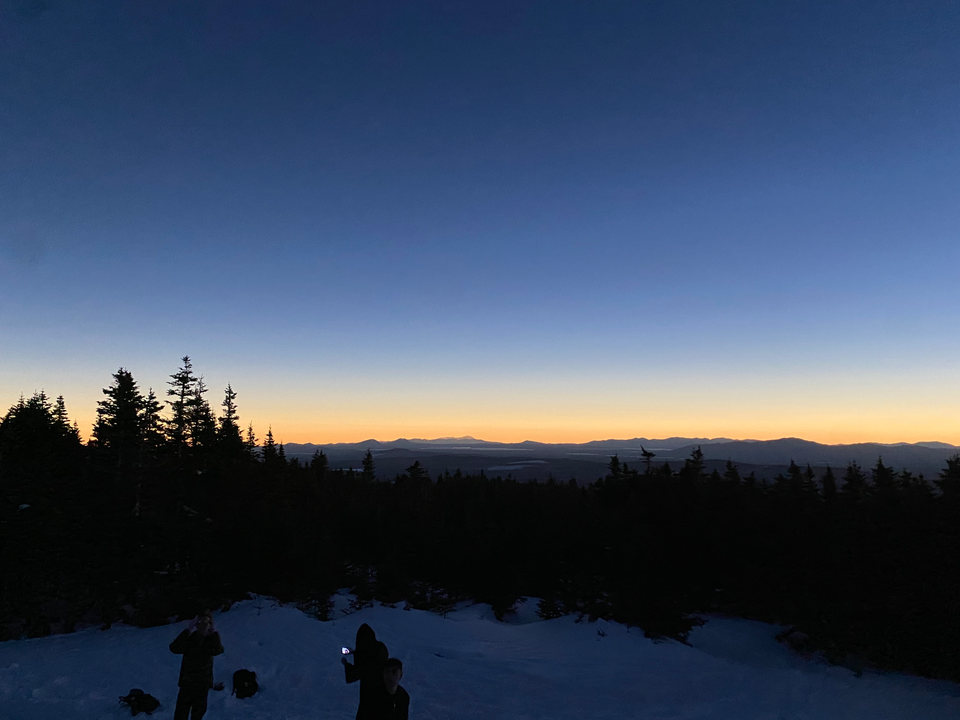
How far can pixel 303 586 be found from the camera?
2836 cm

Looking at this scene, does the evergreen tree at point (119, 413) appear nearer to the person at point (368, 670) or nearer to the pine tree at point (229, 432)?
the pine tree at point (229, 432)

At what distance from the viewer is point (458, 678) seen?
14.6 m

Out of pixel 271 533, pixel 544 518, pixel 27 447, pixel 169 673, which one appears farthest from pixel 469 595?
pixel 27 447

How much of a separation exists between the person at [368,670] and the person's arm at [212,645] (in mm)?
3109

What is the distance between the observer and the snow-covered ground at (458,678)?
38.7ft

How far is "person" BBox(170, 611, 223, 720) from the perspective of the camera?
26.7 ft

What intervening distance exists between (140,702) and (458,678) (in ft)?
26.3

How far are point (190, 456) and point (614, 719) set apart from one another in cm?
3884

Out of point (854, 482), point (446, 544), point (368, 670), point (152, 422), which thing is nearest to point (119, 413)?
point (152, 422)

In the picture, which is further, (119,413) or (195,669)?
(119,413)

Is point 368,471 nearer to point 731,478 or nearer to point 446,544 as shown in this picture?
point 446,544

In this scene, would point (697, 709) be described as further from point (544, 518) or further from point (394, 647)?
point (544, 518)

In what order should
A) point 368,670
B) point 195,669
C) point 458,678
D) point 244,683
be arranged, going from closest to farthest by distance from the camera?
point 368,670 < point 195,669 < point 244,683 < point 458,678

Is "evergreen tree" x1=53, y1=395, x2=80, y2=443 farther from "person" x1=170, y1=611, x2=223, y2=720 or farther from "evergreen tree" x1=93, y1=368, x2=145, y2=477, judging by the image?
"person" x1=170, y1=611, x2=223, y2=720
